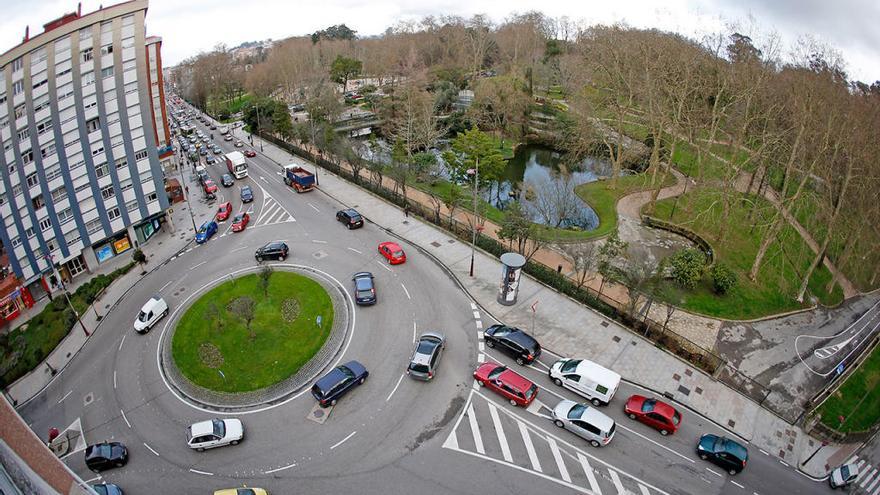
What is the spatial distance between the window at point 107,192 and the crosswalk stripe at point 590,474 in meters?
46.5

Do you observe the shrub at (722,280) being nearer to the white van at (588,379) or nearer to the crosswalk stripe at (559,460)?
the white van at (588,379)

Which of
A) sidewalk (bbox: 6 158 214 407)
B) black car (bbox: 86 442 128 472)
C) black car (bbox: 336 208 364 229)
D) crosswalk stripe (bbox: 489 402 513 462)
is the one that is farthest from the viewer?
black car (bbox: 336 208 364 229)

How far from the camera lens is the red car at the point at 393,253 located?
37.9 m

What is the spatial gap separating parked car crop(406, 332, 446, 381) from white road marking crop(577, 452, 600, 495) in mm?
9057

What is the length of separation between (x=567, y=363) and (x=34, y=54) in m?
47.8

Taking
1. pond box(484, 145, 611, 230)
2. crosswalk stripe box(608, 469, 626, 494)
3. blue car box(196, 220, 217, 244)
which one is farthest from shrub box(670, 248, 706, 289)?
blue car box(196, 220, 217, 244)

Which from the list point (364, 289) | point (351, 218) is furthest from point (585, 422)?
point (351, 218)

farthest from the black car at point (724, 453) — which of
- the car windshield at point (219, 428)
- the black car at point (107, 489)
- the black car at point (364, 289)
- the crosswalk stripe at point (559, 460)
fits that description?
the black car at point (107, 489)

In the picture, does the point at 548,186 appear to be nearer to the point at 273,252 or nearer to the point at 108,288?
the point at 273,252

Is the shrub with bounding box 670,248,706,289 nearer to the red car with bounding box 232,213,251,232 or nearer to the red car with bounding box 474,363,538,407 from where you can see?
the red car with bounding box 474,363,538,407

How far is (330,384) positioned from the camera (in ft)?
82.9

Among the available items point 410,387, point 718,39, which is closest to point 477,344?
point 410,387

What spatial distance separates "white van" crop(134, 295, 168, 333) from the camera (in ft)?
105

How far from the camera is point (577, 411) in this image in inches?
929
